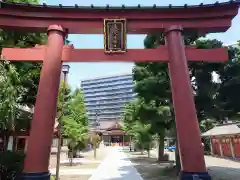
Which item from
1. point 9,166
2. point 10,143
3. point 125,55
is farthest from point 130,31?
point 10,143

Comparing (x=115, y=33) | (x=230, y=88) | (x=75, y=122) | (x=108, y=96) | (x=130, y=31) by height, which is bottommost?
(x=75, y=122)

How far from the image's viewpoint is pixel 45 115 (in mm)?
8156

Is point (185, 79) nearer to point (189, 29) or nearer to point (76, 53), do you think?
point (189, 29)

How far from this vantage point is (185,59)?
9062 millimetres

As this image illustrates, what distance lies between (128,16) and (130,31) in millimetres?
608

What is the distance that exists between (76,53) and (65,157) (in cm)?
2810

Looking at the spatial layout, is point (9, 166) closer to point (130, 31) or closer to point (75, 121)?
point (130, 31)

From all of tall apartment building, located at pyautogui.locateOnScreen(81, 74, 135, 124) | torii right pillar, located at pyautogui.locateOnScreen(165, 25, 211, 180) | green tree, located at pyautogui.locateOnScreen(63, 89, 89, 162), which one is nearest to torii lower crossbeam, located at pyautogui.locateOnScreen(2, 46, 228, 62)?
torii right pillar, located at pyautogui.locateOnScreen(165, 25, 211, 180)

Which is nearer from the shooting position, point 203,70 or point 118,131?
point 203,70

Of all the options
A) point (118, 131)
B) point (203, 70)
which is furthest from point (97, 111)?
point (203, 70)

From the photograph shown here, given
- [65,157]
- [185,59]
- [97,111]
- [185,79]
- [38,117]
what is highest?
[97,111]

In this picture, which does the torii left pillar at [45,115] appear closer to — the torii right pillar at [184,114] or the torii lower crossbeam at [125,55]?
the torii lower crossbeam at [125,55]

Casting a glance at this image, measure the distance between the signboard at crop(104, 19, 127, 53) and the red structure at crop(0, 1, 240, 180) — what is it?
0.90 ft

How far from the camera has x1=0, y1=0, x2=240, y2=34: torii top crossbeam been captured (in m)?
9.31
